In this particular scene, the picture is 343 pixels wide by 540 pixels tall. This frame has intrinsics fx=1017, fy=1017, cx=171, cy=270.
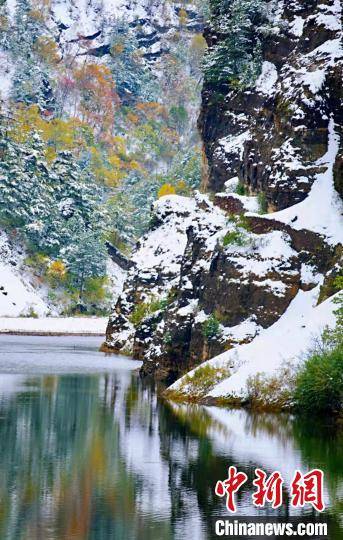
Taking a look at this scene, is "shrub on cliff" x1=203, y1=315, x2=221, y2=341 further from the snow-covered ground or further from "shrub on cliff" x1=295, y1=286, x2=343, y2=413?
the snow-covered ground

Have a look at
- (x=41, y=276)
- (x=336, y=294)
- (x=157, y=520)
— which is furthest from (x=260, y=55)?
(x=41, y=276)

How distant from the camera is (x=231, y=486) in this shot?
29.5m

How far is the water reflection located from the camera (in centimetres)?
2575

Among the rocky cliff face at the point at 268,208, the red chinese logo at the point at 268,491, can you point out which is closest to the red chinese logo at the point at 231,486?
the red chinese logo at the point at 268,491

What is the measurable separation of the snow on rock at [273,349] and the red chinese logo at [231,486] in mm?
16417

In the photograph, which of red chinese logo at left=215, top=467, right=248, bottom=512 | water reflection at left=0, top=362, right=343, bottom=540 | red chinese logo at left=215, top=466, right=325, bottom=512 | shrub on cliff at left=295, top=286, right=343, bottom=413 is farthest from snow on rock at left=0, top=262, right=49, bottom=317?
red chinese logo at left=215, top=466, right=325, bottom=512

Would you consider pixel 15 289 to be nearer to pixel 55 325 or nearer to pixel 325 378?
pixel 55 325

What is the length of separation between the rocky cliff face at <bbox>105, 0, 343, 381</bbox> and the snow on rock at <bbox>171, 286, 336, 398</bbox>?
287 centimetres

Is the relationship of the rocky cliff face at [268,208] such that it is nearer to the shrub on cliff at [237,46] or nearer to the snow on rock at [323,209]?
the snow on rock at [323,209]

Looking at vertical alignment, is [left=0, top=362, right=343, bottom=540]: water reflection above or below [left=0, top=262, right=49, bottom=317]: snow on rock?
below

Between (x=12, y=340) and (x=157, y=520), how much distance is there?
76151 mm

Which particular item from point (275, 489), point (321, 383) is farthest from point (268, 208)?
point (275, 489)

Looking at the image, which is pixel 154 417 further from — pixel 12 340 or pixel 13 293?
pixel 13 293

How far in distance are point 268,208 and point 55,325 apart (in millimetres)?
63510
